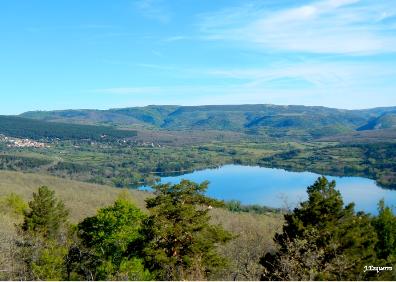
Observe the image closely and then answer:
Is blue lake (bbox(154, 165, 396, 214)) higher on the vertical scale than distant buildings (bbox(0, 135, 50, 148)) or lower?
lower

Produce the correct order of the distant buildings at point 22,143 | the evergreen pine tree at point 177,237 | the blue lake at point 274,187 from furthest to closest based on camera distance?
the distant buildings at point 22,143
the blue lake at point 274,187
the evergreen pine tree at point 177,237

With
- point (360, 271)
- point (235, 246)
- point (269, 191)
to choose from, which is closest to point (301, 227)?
point (360, 271)

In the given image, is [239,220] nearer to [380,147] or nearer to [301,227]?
[301,227]

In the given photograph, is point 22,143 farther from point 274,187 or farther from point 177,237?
point 177,237

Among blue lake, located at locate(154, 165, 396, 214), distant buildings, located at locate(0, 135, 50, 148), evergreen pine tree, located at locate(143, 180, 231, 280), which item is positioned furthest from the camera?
distant buildings, located at locate(0, 135, 50, 148)

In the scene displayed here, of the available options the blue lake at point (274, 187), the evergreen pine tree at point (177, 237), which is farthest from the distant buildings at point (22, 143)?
the evergreen pine tree at point (177, 237)

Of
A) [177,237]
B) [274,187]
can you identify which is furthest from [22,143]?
[177,237]

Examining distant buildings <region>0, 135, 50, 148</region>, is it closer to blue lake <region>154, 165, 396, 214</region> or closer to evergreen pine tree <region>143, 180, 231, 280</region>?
blue lake <region>154, 165, 396, 214</region>

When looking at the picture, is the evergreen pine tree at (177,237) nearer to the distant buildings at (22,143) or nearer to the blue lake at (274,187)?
the blue lake at (274,187)

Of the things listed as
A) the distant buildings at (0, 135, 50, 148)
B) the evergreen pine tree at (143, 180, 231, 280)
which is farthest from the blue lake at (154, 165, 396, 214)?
the distant buildings at (0, 135, 50, 148)
